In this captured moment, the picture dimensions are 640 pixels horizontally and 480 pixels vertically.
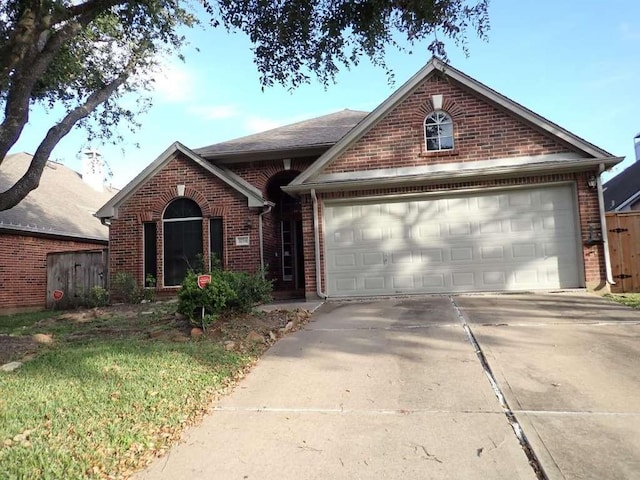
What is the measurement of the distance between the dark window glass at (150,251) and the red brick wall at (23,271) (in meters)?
5.41

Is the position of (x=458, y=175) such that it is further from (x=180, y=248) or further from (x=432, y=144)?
(x=180, y=248)

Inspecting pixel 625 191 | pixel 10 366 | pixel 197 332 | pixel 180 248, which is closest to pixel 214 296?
pixel 197 332

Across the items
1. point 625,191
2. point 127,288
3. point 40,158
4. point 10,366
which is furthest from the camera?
point 625,191

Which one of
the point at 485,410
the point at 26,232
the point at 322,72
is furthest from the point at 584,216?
the point at 26,232

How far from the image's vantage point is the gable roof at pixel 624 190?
2116 centimetres

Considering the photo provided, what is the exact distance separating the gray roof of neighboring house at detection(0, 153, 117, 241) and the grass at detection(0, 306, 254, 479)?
453 inches

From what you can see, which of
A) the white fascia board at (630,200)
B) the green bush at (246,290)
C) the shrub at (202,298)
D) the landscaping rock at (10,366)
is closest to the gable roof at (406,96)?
the green bush at (246,290)

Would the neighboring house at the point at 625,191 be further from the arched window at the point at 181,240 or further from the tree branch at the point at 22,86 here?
the tree branch at the point at 22,86

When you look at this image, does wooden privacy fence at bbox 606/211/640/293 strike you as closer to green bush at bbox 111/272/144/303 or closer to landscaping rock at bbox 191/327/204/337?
landscaping rock at bbox 191/327/204/337

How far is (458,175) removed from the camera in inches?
419

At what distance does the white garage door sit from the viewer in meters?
10.5

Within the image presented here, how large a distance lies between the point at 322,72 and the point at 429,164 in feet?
11.9

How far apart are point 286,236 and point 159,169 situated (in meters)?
4.19

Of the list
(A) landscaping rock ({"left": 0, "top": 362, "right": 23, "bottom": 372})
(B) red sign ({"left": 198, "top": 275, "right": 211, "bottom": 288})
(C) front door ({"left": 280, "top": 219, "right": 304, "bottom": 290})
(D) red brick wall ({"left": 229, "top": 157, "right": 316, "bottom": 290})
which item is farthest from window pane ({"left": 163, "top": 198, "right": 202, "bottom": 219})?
(A) landscaping rock ({"left": 0, "top": 362, "right": 23, "bottom": 372})
